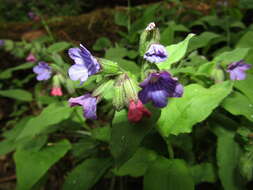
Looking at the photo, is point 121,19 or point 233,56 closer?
point 233,56

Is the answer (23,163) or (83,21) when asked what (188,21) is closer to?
(83,21)

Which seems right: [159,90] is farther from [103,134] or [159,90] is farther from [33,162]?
[33,162]

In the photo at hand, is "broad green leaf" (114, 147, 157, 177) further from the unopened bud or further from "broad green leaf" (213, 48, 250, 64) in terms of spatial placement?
"broad green leaf" (213, 48, 250, 64)

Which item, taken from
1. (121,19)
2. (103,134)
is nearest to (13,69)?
(121,19)

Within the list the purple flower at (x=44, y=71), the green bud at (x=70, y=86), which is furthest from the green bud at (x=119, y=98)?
the purple flower at (x=44, y=71)

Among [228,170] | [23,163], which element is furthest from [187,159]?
[23,163]

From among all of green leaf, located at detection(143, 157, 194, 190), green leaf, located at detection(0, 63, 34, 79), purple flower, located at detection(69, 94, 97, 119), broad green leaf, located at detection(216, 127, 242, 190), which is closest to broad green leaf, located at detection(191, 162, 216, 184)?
broad green leaf, located at detection(216, 127, 242, 190)
